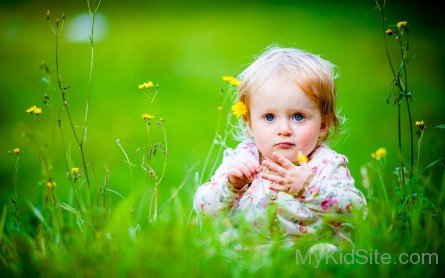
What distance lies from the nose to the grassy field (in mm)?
443

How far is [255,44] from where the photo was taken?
306 inches

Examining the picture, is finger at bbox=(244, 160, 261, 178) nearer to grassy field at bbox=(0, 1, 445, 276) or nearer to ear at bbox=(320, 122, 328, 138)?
grassy field at bbox=(0, 1, 445, 276)

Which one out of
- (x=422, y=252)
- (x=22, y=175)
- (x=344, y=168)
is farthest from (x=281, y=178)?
(x=22, y=175)

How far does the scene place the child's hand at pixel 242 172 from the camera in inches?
105

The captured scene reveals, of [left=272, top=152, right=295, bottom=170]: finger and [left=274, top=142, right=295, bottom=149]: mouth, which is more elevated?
[left=274, top=142, right=295, bottom=149]: mouth

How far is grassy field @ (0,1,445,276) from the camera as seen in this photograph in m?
2.25

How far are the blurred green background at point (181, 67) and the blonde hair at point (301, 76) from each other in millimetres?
752

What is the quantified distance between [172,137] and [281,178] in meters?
3.09

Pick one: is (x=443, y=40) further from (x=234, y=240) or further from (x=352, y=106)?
(x=234, y=240)

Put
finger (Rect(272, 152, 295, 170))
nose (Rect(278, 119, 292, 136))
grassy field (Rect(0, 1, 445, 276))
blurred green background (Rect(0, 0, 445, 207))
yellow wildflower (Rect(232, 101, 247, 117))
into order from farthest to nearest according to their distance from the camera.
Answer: blurred green background (Rect(0, 0, 445, 207)) < yellow wildflower (Rect(232, 101, 247, 117)) < nose (Rect(278, 119, 292, 136)) < finger (Rect(272, 152, 295, 170)) < grassy field (Rect(0, 1, 445, 276))

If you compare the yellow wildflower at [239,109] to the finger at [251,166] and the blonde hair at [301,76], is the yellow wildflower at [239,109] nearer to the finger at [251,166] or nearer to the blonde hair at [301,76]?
the blonde hair at [301,76]

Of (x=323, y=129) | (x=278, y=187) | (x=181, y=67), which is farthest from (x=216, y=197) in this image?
(x=181, y=67)

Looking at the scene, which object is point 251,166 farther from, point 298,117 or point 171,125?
point 171,125

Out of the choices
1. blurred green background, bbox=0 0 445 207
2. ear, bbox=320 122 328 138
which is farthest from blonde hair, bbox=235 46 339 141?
blurred green background, bbox=0 0 445 207
